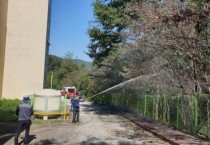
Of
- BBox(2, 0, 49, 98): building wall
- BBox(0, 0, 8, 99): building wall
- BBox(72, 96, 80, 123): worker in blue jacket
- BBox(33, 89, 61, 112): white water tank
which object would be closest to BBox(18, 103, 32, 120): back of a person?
BBox(72, 96, 80, 123): worker in blue jacket

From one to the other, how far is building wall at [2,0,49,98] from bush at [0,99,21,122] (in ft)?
6.49

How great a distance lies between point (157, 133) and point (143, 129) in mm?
3014

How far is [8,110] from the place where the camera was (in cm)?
2520

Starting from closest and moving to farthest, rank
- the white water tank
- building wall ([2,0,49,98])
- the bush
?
the bush
the white water tank
building wall ([2,0,49,98])

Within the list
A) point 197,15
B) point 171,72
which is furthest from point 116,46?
point 197,15

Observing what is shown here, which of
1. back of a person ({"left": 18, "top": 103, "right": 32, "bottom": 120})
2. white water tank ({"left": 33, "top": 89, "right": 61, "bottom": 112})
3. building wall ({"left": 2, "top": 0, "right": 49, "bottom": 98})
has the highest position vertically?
building wall ({"left": 2, "top": 0, "right": 49, "bottom": 98})

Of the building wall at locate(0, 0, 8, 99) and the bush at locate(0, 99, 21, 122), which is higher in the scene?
the building wall at locate(0, 0, 8, 99)

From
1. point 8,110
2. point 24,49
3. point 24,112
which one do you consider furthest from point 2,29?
point 24,112

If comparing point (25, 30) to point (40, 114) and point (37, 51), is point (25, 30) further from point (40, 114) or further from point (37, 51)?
point (40, 114)

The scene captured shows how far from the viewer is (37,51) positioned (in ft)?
103

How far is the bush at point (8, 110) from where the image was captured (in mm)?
22000

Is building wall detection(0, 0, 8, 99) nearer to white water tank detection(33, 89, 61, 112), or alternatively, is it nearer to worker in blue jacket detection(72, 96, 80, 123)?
white water tank detection(33, 89, 61, 112)

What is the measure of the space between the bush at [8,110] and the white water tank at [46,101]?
1584 millimetres

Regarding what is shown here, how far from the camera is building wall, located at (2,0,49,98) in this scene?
101 ft
